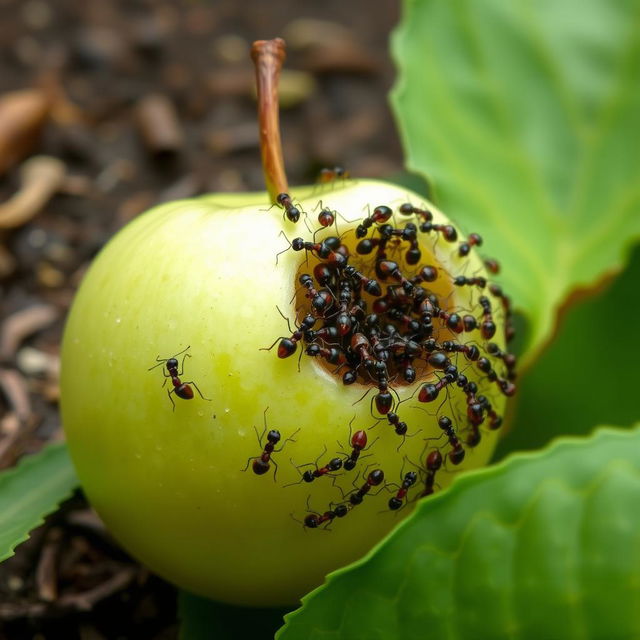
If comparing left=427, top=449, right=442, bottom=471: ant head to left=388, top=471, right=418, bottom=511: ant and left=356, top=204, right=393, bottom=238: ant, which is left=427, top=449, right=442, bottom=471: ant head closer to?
left=388, top=471, right=418, bottom=511: ant

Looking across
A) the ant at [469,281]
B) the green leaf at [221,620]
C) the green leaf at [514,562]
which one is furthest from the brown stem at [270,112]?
the green leaf at [221,620]

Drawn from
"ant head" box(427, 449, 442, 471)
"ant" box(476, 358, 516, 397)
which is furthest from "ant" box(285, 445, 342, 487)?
"ant" box(476, 358, 516, 397)

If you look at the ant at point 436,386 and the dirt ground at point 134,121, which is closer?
the ant at point 436,386

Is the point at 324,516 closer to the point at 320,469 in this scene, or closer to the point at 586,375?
the point at 320,469

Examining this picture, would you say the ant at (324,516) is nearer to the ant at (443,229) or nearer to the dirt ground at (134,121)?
the ant at (443,229)

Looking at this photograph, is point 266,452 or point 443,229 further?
point 443,229

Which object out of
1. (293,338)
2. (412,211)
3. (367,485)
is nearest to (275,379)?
(293,338)
